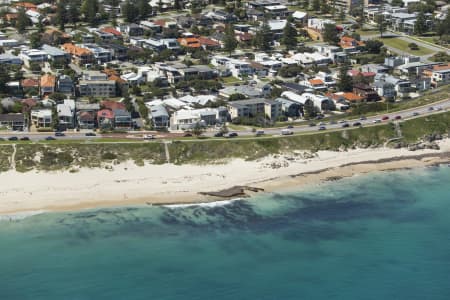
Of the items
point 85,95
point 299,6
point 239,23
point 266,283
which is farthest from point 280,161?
point 299,6

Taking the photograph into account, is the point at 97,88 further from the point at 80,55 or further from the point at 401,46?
the point at 401,46

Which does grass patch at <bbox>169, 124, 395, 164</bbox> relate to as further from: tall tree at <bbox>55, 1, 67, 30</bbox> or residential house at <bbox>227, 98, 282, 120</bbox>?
tall tree at <bbox>55, 1, 67, 30</bbox>

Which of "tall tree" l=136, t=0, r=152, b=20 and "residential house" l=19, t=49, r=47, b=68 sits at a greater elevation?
"tall tree" l=136, t=0, r=152, b=20

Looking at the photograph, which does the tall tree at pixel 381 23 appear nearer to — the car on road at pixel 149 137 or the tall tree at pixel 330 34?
the tall tree at pixel 330 34

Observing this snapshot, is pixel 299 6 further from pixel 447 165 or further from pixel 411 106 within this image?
pixel 447 165

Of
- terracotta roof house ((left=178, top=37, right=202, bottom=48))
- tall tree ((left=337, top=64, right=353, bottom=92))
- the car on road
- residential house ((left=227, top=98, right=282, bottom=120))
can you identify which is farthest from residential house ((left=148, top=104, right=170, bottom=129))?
terracotta roof house ((left=178, top=37, right=202, bottom=48))

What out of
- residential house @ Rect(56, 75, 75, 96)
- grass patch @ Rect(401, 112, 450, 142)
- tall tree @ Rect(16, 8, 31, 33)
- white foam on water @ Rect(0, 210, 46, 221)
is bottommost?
white foam on water @ Rect(0, 210, 46, 221)

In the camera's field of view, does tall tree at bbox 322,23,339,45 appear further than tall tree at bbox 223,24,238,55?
Yes

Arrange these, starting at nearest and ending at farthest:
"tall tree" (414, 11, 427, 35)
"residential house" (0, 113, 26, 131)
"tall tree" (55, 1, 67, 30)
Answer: "residential house" (0, 113, 26, 131)
"tall tree" (414, 11, 427, 35)
"tall tree" (55, 1, 67, 30)
